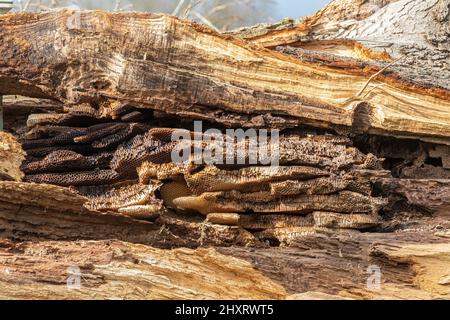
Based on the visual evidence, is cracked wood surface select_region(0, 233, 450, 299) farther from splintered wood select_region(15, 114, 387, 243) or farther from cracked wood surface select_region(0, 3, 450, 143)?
cracked wood surface select_region(0, 3, 450, 143)

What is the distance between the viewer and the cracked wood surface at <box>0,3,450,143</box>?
4176 millimetres

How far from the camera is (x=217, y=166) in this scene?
4.02 m

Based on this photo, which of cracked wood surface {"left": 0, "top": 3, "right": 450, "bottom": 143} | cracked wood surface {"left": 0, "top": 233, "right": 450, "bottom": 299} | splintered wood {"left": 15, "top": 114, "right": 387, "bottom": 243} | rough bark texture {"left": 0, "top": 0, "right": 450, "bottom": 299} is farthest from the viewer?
cracked wood surface {"left": 0, "top": 3, "right": 450, "bottom": 143}

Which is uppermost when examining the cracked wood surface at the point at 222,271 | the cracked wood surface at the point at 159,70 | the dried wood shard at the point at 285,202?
the cracked wood surface at the point at 159,70

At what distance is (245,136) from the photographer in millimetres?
4180

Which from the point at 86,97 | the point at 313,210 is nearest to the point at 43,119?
the point at 86,97

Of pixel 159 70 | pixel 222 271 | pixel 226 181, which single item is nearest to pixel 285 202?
pixel 226 181

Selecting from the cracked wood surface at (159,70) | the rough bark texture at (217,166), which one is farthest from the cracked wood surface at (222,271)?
the cracked wood surface at (159,70)

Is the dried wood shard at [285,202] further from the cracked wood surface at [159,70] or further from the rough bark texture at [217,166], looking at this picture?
the cracked wood surface at [159,70]

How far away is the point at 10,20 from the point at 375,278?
8.38 feet

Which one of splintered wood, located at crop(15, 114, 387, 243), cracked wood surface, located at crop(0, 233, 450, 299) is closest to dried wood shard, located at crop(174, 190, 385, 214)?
splintered wood, located at crop(15, 114, 387, 243)

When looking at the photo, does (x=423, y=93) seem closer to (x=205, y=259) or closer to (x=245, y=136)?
(x=245, y=136)

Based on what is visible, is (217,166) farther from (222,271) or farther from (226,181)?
(222,271)

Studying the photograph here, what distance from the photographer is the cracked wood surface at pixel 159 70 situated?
4176 millimetres
